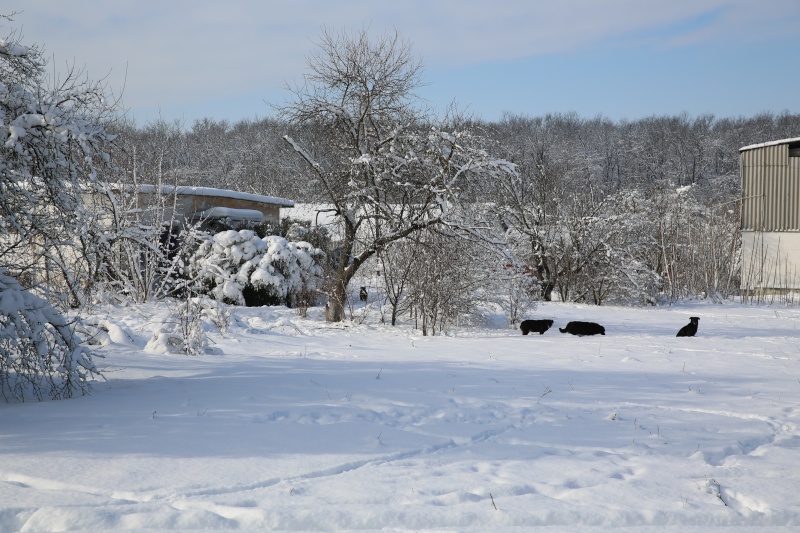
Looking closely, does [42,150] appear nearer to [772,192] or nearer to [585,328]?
[585,328]

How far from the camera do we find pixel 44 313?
5168 millimetres

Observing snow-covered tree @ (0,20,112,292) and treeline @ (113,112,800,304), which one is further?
treeline @ (113,112,800,304)

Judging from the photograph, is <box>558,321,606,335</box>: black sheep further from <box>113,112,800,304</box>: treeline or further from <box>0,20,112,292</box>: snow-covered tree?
<box>0,20,112,292</box>: snow-covered tree

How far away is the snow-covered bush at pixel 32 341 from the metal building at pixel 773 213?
20083mm

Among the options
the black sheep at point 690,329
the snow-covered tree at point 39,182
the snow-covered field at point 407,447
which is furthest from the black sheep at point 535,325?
the snow-covered tree at point 39,182

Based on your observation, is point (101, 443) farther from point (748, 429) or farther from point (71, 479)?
point (748, 429)

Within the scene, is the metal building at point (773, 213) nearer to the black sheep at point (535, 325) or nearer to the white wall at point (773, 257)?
the white wall at point (773, 257)

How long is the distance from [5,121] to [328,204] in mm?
11094

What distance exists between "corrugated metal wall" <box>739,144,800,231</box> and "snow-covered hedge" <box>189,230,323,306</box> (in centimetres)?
1445

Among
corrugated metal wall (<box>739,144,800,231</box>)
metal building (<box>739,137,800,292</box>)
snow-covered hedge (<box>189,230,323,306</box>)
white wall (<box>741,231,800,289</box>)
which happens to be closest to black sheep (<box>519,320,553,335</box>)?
snow-covered hedge (<box>189,230,323,306</box>)

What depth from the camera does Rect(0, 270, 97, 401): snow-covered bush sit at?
4.99m

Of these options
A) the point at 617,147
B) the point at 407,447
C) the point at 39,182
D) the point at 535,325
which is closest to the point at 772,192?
the point at 535,325

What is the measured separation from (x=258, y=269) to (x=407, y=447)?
1264 centimetres

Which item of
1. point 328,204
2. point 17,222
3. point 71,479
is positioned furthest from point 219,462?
point 328,204
